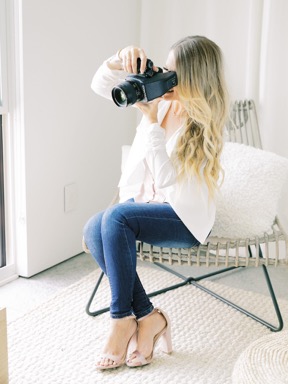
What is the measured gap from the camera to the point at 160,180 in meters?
1.58

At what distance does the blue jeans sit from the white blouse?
49 millimetres

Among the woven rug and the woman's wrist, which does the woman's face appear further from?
the woven rug

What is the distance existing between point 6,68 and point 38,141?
30cm

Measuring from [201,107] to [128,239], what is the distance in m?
0.44

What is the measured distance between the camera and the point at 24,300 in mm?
1998

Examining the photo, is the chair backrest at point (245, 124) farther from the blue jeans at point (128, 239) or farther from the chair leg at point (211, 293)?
the blue jeans at point (128, 239)

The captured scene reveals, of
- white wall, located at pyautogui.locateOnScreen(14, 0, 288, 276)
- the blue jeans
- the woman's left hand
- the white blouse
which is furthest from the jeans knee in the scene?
white wall, located at pyautogui.locateOnScreen(14, 0, 288, 276)

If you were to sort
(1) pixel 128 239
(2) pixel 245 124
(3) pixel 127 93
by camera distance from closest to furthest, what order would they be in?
(3) pixel 127 93
(1) pixel 128 239
(2) pixel 245 124

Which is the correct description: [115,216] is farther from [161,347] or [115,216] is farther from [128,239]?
[161,347]

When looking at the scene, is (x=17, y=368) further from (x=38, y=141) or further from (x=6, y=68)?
(x=6, y=68)

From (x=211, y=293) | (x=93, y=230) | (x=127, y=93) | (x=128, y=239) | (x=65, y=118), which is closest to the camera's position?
(x=127, y=93)

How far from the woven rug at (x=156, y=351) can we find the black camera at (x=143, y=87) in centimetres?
77

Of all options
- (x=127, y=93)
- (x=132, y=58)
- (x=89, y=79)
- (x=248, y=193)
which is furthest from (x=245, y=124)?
(x=127, y=93)

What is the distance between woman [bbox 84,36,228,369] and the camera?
5.17ft
